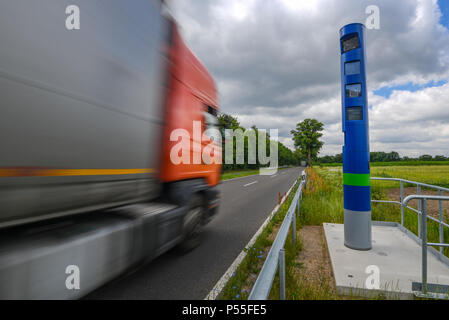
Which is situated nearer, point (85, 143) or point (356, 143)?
point (85, 143)

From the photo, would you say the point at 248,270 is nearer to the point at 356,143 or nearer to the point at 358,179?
the point at 358,179

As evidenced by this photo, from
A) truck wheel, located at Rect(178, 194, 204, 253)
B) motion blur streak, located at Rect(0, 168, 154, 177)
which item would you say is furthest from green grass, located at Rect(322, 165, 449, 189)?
motion blur streak, located at Rect(0, 168, 154, 177)

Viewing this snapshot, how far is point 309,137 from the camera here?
235 feet

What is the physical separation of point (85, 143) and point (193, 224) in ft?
7.59

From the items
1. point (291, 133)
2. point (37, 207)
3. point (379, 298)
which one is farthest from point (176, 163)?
point (291, 133)

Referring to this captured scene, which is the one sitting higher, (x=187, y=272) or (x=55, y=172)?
(x=55, y=172)

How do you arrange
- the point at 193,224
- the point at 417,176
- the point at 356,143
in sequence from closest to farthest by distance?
the point at 356,143, the point at 193,224, the point at 417,176

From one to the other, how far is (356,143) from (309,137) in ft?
238

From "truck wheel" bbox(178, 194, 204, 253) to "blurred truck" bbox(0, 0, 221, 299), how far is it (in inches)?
11.1

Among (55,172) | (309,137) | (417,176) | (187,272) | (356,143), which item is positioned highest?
(309,137)

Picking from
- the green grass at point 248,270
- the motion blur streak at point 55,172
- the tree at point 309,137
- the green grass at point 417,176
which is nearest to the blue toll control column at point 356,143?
the green grass at point 248,270

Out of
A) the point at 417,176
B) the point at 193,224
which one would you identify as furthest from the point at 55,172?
the point at 417,176

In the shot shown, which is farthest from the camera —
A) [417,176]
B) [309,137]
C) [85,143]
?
[309,137]

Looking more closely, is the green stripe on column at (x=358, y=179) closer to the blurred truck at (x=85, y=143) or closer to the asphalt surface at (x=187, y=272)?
the asphalt surface at (x=187, y=272)
